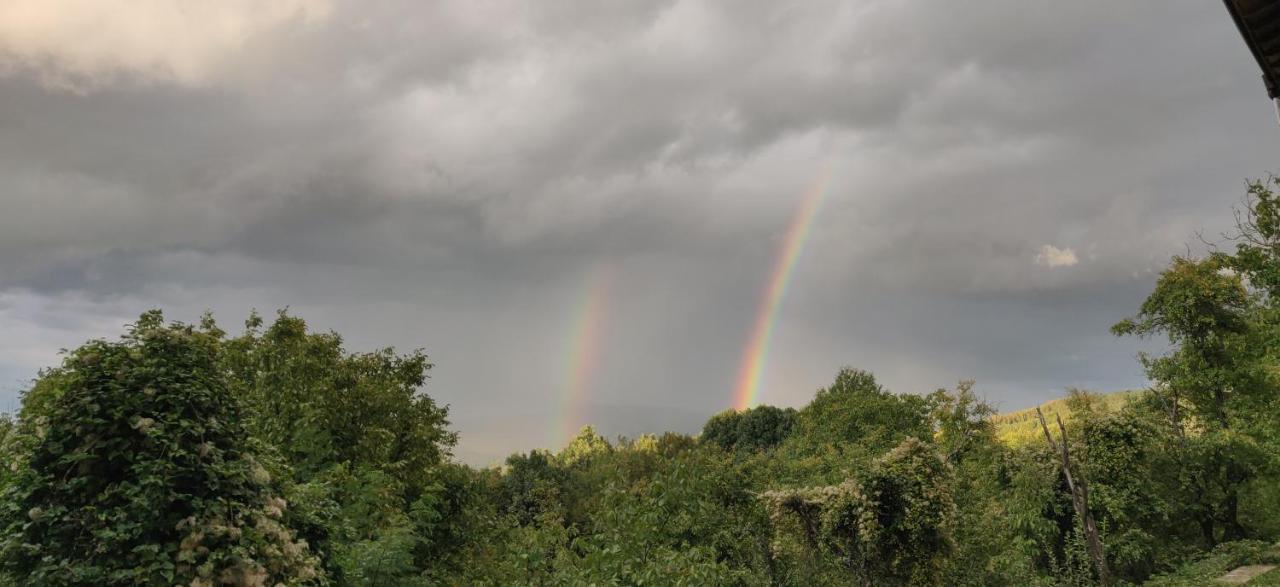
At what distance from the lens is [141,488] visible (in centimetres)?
523

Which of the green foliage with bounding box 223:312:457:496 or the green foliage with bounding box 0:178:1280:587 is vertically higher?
the green foliage with bounding box 223:312:457:496

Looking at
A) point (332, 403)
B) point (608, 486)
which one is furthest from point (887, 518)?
point (332, 403)

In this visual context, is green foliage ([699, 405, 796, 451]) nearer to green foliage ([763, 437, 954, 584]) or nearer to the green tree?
the green tree

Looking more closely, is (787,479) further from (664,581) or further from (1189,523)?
(664,581)

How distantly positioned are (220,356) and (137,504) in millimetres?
1802

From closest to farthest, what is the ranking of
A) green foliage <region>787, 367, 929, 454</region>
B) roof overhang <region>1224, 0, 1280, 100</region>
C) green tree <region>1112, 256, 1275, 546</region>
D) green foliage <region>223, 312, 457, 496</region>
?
1. roof overhang <region>1224, 0, 1280, 100</region>
2. green foliage <region>223, 312, 457, 496</region>
3. green tree <region>1112, 256, 1275, 546</region>
4. green foliage <region>787, 367, 929, 454</region>

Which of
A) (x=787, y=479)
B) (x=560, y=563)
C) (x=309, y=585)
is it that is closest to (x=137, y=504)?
(x=309, y=585)

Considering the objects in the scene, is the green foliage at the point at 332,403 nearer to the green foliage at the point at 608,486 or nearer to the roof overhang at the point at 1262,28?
the green foliage at the point at 608,486

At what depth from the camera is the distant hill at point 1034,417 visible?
86.4 ft

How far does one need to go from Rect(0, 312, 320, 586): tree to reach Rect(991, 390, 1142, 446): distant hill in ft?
57.5

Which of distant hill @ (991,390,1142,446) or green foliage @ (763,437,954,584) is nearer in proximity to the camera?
green foliage @ (763,437,954,584)

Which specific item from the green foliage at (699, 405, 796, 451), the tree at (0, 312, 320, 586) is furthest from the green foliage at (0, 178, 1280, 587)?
the green foliage at (699, 405, 796, 451)

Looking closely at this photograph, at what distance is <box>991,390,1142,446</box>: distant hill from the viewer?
26.3 m

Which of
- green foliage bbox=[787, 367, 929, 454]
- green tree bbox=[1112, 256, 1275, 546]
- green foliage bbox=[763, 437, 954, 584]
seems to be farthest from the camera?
green foliage bbox=[787, 367, 929, 454]
